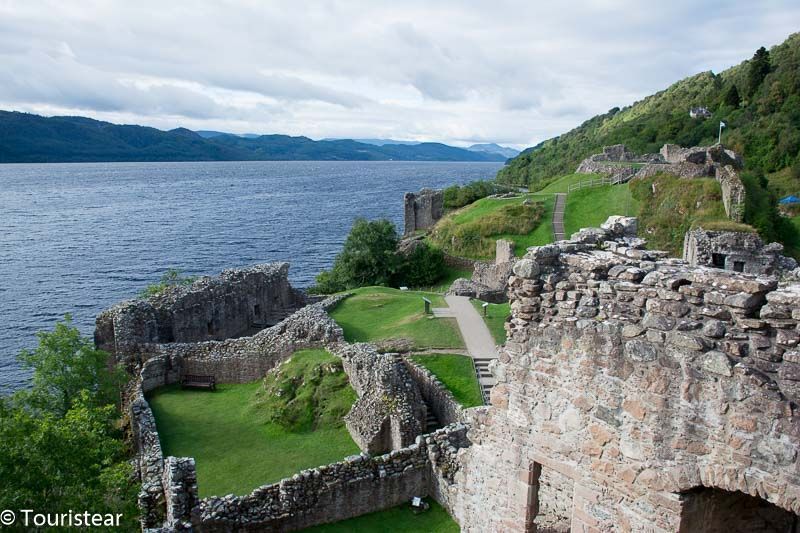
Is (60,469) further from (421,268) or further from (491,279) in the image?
(421,268)

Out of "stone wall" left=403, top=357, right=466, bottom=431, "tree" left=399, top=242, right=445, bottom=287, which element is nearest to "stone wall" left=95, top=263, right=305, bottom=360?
"tree" left=399, top=242, right=445, bottom=287

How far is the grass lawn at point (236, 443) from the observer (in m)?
18.6

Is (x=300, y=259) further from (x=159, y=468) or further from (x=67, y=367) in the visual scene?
→ (x=159, y=468)

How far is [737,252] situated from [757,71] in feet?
229

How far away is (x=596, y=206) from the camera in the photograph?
50750 millimetres

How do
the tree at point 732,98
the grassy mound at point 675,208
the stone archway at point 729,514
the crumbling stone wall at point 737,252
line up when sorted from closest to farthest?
1. the stone archway at point 729,514
2. the crumbling stone wall at point 737,252
3. the grassy mound at point 675,208
4. the tree at point 732,98

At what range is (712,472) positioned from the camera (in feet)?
21.9

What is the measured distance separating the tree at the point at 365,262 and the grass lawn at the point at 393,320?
10.6 metres

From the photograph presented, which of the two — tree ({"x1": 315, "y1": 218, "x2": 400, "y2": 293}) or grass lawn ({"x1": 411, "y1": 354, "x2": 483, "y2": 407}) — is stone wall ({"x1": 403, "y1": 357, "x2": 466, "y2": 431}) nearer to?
grass lawn ({"x1": 411, "y1": 354, "x2": 483, "y2": 407})

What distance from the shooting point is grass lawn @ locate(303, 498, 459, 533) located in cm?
1599

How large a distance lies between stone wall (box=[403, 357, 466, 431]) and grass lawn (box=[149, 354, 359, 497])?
3.14 meters

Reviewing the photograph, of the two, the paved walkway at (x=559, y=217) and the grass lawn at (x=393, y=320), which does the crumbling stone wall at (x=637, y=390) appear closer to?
the grass lawn at (x=393, y=320)

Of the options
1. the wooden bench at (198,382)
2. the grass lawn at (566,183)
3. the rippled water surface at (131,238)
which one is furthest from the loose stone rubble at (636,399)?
the grass lawn at (566,183)

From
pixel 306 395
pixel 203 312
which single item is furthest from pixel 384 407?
pixel 203 312
